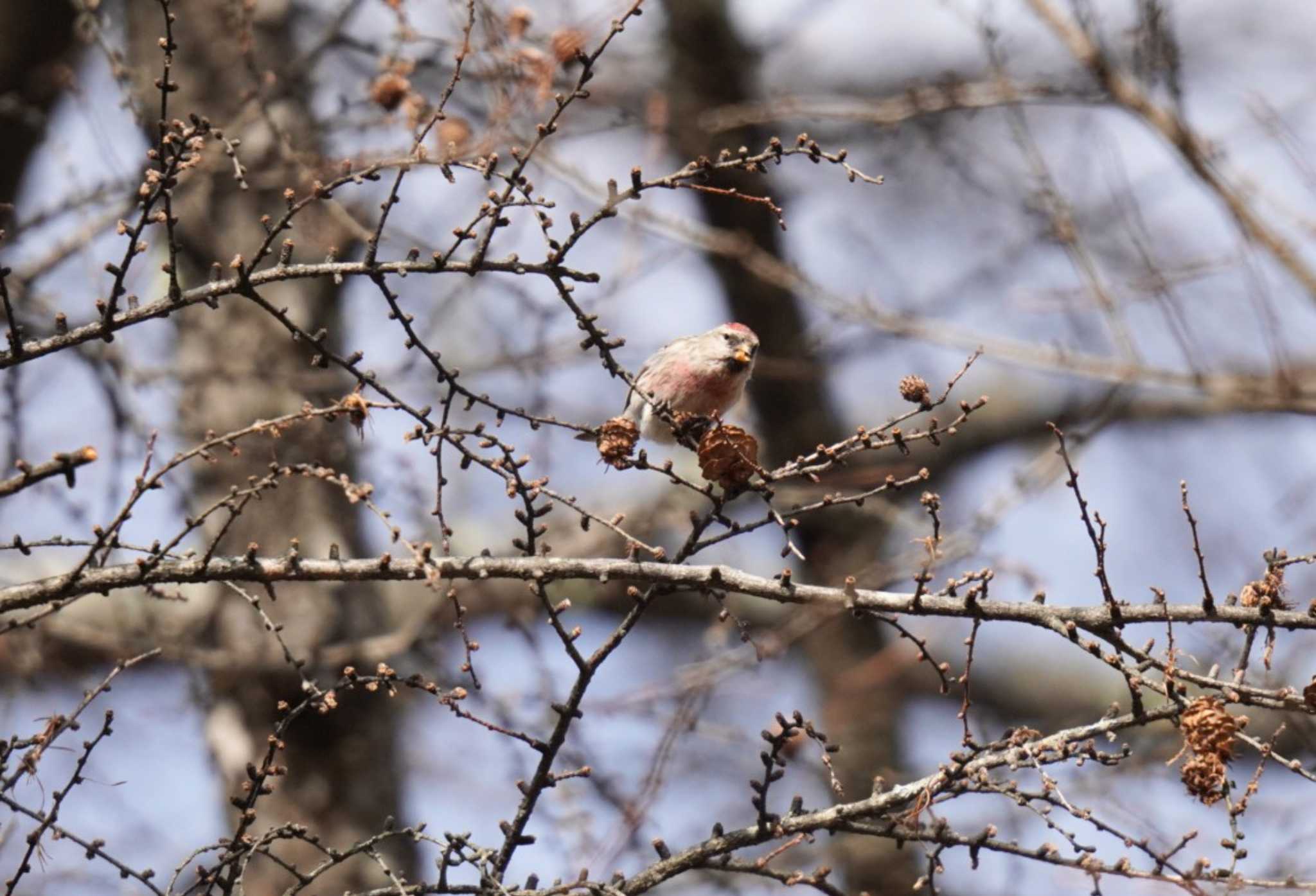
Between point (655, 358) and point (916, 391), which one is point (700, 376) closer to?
point (655, 358)

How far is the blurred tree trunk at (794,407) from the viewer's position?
25.3ft

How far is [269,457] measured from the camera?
17.3 ft

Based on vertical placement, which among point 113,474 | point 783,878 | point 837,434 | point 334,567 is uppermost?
point 837,434

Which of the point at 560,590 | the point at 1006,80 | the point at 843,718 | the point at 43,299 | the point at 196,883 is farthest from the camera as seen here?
the point at 843,718

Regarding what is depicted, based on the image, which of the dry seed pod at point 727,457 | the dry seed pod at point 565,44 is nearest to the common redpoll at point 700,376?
the dry seed pod at point 565,44

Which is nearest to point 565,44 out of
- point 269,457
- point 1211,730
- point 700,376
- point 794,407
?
point 700,376

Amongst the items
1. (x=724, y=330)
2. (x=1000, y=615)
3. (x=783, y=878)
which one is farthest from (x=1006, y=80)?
(x=783, y=878)

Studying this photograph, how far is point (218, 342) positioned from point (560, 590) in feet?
7.95

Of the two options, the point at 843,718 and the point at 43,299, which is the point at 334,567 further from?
the point at 843,718

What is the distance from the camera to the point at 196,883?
248 centimetres

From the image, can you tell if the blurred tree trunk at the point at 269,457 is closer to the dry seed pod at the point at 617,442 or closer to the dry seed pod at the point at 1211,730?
the dry seed pod at the point at 617,442

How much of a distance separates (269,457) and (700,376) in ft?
6.17

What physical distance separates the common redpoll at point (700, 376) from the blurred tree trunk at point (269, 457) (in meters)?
1.45

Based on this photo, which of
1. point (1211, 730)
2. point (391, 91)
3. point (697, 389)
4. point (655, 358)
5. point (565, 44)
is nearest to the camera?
point (1211, 730)
